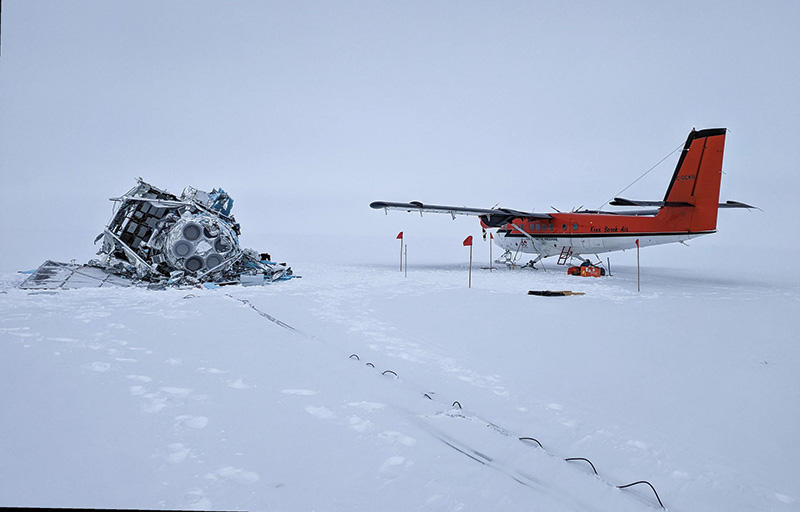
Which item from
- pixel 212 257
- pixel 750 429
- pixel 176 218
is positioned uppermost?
pixel 176 218

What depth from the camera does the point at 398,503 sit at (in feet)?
8.46

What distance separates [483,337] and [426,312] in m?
2.30

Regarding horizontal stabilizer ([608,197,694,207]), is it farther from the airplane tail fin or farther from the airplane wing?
the airplane wing

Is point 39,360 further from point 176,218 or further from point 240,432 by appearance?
point 176,218

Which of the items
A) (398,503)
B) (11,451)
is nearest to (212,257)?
(11,451)

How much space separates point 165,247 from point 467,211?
12501 mm

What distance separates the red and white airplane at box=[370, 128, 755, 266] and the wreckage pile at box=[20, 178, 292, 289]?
6.66m

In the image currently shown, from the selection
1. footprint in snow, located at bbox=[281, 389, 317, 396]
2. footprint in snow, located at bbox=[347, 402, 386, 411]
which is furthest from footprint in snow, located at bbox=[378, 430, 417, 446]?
footprint in snow, located at bbox=[281, 389, 317, 396]

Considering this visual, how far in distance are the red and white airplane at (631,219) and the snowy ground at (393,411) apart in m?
7.38

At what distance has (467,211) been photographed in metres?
19.8

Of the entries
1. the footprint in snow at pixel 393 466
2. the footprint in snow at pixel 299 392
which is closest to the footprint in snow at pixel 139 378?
the footprint in snow at pixel 299 392

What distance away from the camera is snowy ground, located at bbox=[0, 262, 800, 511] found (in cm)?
276

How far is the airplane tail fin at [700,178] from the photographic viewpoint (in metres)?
14.2

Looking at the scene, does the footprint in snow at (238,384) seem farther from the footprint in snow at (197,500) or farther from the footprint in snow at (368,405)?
the footprint in snow at (197,500)
